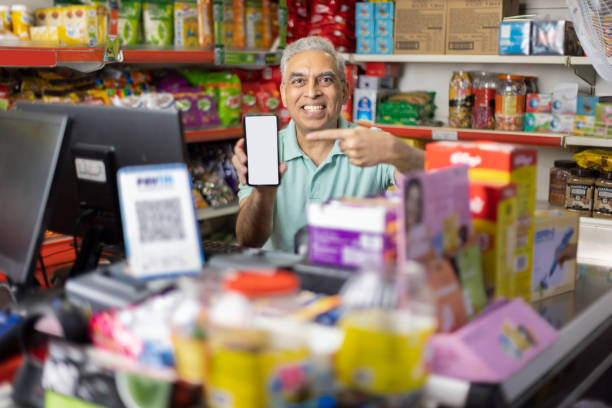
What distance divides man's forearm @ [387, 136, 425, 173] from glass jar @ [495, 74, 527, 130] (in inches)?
74.2

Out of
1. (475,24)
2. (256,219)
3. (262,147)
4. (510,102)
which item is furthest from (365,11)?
(262,147)

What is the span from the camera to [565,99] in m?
3.41

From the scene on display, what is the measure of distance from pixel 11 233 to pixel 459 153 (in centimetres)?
99

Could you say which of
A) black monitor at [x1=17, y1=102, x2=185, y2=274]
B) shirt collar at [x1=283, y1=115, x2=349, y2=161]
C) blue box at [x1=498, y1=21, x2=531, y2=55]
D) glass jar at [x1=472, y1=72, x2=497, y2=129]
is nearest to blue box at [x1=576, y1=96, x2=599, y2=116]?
blue box at [x1=498, y1=21, x2=531, y2=55]

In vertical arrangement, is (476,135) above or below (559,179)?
above

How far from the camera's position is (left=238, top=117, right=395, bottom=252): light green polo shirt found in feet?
7.86

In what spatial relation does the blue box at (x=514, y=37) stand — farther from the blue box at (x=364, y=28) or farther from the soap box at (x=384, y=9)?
the blue box at (x=364, y=28)

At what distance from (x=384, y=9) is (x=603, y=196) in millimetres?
1643

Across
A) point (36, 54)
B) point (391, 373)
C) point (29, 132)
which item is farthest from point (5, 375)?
point (36, 54)

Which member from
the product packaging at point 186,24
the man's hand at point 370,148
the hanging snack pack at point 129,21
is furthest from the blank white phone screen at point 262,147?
the product packaging at point 186,24

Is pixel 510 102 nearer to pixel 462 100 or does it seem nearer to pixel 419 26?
pixel 462 100

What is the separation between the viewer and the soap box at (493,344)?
106 cm

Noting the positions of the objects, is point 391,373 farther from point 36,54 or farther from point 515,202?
point 36,54

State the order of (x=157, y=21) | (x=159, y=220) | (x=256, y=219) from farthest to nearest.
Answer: (x=157, y=21), (x=256, y=219), (x=159, y=220)
